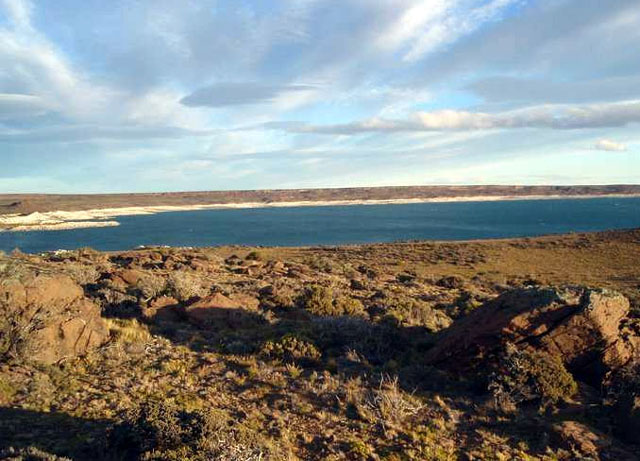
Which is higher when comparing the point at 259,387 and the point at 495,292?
the point at 259,387

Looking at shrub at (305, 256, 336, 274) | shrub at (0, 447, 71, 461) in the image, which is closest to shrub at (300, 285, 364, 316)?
shrub at (0, 447, 71, 461)

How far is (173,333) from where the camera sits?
11.0 m

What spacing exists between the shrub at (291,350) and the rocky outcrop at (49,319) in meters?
3.60

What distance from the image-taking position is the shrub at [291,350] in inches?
375

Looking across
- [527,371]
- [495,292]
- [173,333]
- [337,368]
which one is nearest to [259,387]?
[337,368]

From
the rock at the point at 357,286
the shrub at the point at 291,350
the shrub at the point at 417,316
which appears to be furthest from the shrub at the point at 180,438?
the rock at the point at 357,286

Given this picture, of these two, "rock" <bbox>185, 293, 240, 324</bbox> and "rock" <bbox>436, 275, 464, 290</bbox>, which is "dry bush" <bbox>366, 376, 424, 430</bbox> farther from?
"rock" <bbox>436, 275, 464, 290</bbox>

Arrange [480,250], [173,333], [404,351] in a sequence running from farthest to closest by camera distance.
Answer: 1. [480,250]
2. [173,333]
3. [404,351]

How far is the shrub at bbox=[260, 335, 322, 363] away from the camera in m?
9.52

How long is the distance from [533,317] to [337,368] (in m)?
3.89

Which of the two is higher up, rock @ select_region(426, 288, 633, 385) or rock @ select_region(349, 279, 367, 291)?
rock @ select_region(426, 288, 633, 385)

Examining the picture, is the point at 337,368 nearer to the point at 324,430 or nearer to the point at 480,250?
the point at 324,430

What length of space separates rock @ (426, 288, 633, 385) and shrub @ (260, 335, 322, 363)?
2487 mm

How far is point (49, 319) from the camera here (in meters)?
8.99
